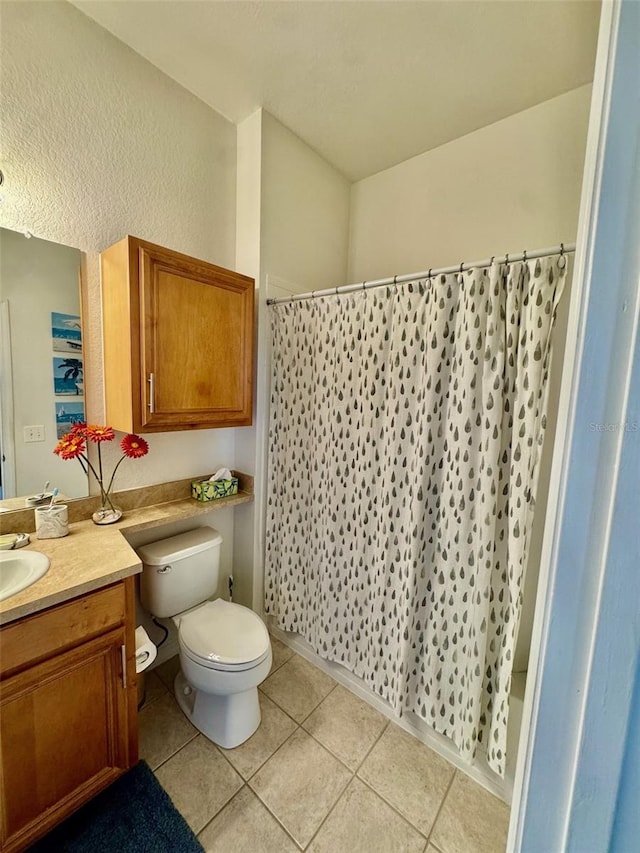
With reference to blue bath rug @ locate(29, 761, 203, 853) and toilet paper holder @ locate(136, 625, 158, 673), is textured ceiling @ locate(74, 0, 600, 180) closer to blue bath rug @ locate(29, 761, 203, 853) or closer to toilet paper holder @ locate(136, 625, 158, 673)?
toilet paper holder @ locate(136, 625, 158, 673)

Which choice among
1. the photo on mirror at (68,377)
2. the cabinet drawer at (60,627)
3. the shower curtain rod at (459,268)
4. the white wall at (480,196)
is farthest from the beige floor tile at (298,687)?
the white wall at (480,196)

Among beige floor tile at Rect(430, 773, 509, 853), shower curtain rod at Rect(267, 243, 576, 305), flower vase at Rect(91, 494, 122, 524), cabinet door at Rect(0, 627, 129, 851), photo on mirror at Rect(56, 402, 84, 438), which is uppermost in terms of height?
shower curtain rod at Rect(267, 243, 576, 305)

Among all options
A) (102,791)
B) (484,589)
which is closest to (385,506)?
(484,589)

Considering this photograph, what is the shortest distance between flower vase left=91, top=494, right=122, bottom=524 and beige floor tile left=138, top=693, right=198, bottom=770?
0.88 m

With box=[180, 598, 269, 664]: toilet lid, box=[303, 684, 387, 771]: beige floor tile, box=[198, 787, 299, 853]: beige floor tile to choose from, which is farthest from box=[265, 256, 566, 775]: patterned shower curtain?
box=[198, 787, 299, 853]: beige floor tile

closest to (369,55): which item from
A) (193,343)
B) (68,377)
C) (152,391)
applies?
(193,343)

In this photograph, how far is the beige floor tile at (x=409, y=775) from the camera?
1178mm

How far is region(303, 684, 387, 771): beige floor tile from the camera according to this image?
136 cm

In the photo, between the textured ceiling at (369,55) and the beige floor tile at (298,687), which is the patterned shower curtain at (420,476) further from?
the textured ceiling at (369,55)

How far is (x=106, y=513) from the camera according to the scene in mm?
1420

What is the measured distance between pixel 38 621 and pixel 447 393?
1484mm

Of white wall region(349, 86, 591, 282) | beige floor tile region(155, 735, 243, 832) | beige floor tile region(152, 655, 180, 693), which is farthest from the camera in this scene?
beige floor tile region(152, 655, 180, 693)

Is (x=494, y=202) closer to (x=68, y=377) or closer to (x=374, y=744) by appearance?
(x=68, y=377)

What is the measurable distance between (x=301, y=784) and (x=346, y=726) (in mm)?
296
